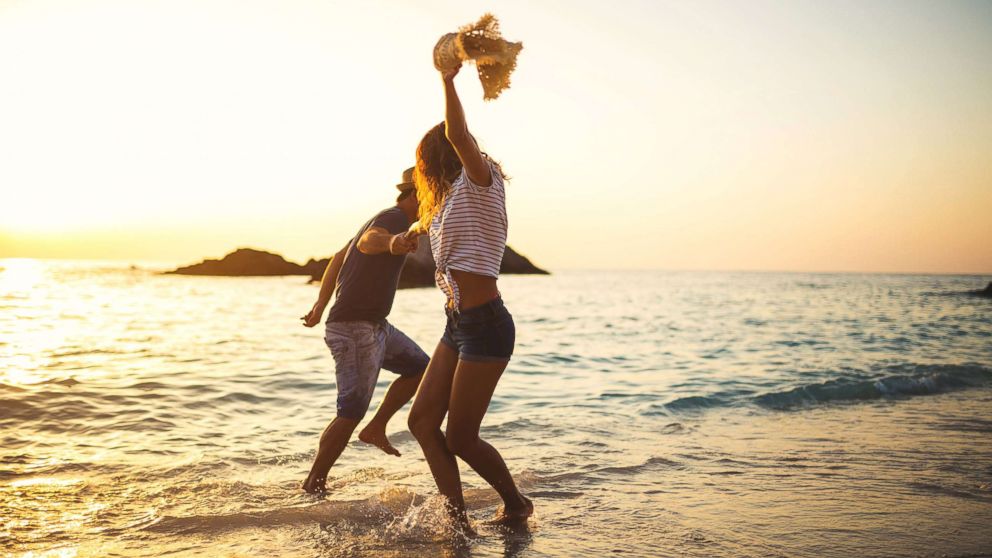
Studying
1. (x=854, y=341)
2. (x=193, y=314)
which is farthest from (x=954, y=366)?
(x=193, y=314)

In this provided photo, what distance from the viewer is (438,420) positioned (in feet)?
13.7

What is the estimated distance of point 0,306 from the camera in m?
24.4

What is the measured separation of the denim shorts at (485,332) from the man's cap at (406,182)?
52.4 inches

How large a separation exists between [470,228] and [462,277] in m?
0.27

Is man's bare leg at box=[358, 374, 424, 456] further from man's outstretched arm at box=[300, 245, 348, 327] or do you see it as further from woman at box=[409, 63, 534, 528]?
woman at box=[409, 63, 534, 528]

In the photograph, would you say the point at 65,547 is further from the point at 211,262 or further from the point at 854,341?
the point at 211,262

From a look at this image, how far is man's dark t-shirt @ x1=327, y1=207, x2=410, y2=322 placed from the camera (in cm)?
504

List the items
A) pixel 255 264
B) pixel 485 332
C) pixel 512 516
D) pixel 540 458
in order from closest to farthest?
pixel 485 332
pixel 512 516
pixel 540 458
pixel 255 264

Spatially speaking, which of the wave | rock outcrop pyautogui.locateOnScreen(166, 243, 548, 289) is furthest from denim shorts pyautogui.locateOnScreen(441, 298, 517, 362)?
rock outcrop pyautogui.locateOnScreen(166, 243, 548, 289)

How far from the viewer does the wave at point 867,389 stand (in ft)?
32.2

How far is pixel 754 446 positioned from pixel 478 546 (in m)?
4.01

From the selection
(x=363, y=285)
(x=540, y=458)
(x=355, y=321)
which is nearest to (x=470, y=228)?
(x=363, y=285)

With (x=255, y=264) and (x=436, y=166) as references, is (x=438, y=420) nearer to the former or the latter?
(x=436, y=166)

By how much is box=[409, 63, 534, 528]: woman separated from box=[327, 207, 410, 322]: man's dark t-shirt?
1067mm
